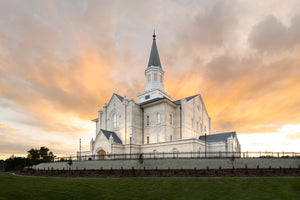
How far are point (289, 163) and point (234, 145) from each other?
18.3 m

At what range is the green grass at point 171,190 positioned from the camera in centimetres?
1612

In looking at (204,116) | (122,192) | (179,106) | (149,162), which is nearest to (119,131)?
(179,106)

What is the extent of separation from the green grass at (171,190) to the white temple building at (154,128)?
19.1 metres

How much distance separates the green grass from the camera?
16125 millimetres

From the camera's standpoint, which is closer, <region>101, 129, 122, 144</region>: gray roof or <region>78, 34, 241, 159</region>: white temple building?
<region>78, 34, 241, 159</region>: white temple building

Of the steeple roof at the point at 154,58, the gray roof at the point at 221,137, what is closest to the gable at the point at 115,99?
the steeple roof at the point at 154,58

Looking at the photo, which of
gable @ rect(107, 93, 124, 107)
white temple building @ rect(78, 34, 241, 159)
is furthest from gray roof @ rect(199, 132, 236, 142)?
gable @ rect(107, 93, 124, 107)

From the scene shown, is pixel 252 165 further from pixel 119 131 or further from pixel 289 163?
pixel 119 131

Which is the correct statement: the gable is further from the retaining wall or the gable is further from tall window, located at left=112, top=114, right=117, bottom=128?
the retaining wall

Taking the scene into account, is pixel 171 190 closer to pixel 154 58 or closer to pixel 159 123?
pixel 159 123

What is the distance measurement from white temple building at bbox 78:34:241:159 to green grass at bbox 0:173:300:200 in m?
19.1

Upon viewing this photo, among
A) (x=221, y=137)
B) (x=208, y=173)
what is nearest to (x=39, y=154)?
(x=221, y=137)

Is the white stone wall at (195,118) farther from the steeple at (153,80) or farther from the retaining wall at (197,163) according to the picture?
the retaining wall at (197,163)

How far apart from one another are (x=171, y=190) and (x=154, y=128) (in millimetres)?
29062
